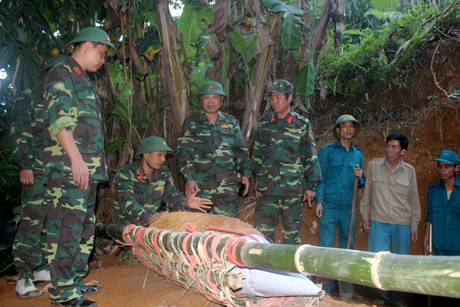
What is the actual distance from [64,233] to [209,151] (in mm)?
1841

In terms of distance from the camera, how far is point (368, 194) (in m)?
Answer: 3.78

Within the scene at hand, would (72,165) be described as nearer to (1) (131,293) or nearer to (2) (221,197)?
(1) (131,293)

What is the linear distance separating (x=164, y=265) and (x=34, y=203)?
1.37 meters

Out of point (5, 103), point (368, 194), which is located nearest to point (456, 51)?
point (368, 194)

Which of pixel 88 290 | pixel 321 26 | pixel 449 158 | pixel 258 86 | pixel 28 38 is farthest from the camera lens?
pixel 321 26

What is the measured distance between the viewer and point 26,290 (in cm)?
252

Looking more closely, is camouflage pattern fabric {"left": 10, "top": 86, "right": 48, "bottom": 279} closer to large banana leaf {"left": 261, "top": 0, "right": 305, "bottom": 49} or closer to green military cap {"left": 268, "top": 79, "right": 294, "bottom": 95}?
green military cap {"left": 268, "top": 79, "right": 294, "bottom": 95}

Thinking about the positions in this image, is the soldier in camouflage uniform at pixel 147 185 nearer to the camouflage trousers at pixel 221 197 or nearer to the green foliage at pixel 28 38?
the camouflage trousers at pixel 221 197

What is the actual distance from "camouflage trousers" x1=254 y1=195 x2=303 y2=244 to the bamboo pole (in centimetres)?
214

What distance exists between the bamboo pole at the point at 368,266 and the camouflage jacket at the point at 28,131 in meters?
2.31

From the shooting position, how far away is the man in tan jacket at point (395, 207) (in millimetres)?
3533

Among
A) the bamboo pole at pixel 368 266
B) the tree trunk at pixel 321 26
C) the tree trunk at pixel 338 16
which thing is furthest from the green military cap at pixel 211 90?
the tree trunk at pixel 338 16

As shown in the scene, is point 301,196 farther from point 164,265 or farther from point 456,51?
point 456,51

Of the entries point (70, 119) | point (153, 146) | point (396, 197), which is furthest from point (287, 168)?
point (70, 119)
